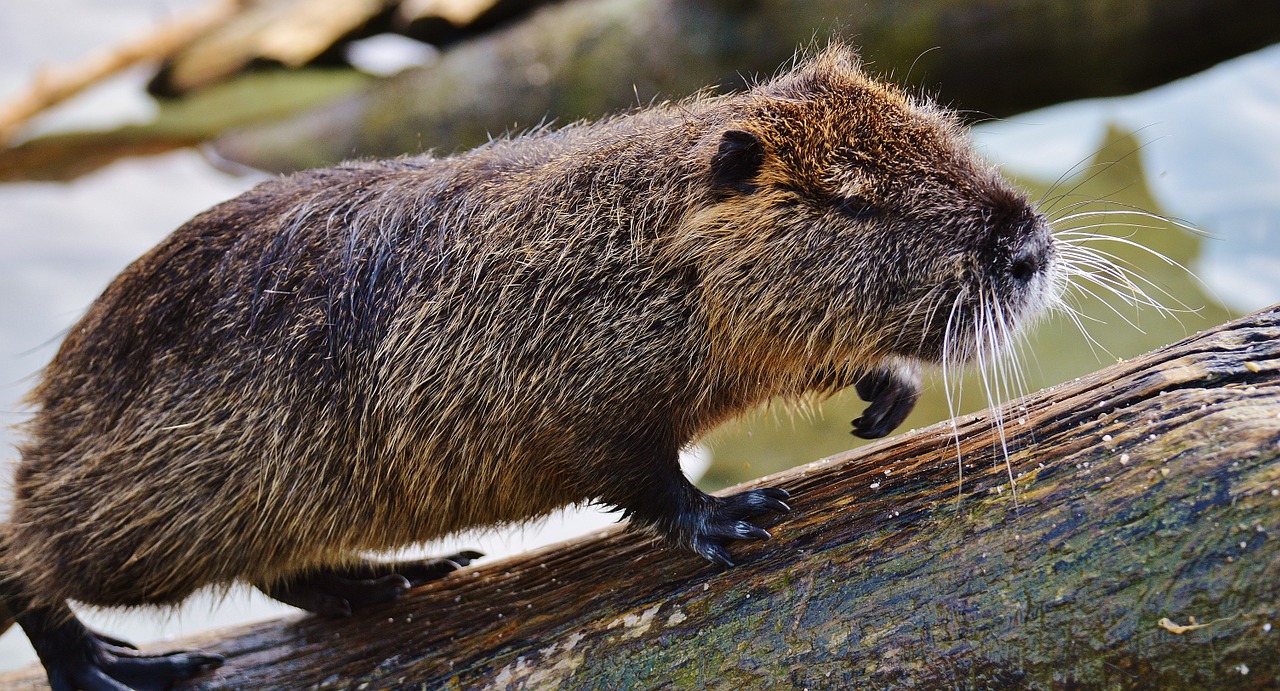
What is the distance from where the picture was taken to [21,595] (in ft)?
11.6

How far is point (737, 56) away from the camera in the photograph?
8055 mm

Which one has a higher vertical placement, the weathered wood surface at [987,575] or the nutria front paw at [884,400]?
the nutria front paw at [884,400]

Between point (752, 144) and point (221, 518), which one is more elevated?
point (752, 144)

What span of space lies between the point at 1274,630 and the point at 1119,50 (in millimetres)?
6028

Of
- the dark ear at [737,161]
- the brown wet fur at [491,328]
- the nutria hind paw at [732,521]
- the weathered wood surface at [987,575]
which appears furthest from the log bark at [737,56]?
the nutria hind paw at [732,521]

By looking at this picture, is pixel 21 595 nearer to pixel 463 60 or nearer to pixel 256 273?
pixel 256 273

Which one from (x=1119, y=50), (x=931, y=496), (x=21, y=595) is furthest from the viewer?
(x=1119, y=50)

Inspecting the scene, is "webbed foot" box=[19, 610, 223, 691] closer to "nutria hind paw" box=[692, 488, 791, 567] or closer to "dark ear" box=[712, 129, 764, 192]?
"nutria hind paw" box=[692, 488, 791, 567]

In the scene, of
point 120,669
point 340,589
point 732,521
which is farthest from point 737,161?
point 120,669

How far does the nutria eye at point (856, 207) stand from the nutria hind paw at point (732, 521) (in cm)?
81

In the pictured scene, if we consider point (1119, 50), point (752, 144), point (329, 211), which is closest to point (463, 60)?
point (1119, 50)

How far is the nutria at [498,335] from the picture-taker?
9.63 ft

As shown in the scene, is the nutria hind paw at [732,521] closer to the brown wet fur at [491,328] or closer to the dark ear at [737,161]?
the brown wet fur at [491,328]

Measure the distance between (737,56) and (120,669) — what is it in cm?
606
